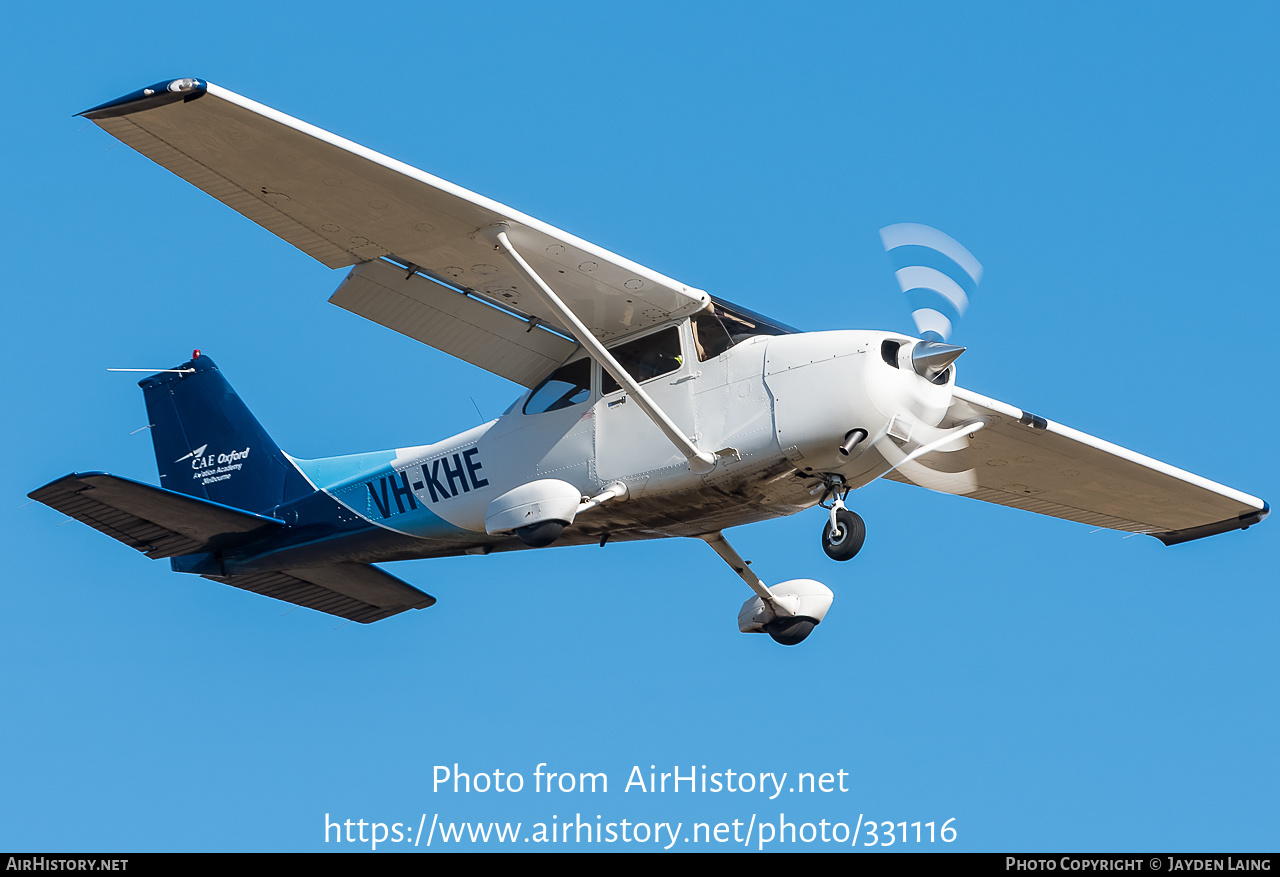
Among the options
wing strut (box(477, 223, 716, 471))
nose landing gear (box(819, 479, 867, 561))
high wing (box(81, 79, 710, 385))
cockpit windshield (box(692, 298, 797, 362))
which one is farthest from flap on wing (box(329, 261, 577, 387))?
nose landing gear (box(819, 479, 867, 561))

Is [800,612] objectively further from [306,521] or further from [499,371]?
[306,521]

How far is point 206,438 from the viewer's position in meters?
17.0

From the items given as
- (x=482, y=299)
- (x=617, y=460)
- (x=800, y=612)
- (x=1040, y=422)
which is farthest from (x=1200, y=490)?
(x=482, y=299)

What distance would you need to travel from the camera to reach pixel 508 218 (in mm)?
12469

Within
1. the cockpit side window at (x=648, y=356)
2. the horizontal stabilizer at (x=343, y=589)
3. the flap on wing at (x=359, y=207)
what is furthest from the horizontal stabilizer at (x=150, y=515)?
the cockpit side window at (x=648, y=356)

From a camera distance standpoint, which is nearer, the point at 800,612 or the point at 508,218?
the point at 508,218

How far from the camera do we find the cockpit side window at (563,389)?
13938 mm

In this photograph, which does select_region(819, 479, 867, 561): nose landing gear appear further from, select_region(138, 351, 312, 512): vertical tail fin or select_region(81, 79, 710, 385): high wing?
select_region(138, 351, 312, 512): vertical tail fin

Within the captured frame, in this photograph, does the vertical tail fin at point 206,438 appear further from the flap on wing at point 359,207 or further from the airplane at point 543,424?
the flap on wing at point 359,207

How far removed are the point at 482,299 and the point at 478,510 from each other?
80.1 inches

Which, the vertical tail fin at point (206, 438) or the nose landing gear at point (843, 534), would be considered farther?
the vertical tail fin at point (206, 438)

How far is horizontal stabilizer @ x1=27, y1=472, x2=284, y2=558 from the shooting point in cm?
1390

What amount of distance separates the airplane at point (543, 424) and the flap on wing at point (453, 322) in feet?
0.07

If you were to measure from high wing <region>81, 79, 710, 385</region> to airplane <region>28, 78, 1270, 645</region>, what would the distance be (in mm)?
21
